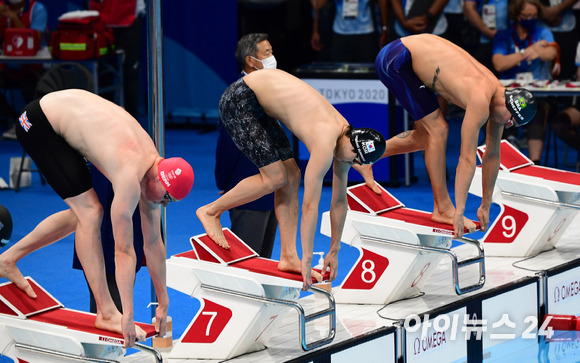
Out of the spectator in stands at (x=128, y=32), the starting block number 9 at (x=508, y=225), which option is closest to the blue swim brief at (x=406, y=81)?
the starting block number 9 at (x=508, y=225)

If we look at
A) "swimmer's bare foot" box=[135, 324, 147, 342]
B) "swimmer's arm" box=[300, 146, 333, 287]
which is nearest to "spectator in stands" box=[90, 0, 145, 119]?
"swimmer's arm" box=[300, 146, 333, 287]

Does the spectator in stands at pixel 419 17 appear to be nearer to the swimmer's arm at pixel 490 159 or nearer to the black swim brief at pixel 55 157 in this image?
the swimmer's arm at pixel 490 159

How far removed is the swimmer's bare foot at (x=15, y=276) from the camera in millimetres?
4766

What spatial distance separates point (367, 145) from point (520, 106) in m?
1.34

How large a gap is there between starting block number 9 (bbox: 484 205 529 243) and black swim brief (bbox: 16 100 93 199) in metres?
3.48

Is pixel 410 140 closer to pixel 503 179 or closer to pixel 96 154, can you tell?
pixel 503 179

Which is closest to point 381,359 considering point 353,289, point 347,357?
point 347,357

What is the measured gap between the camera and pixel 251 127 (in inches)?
210

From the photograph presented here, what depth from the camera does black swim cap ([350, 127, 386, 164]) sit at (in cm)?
495

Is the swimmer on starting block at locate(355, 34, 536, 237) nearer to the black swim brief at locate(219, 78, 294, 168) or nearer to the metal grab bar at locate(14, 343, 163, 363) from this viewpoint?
the black swim brief at locate(219, 78, 294, 168)

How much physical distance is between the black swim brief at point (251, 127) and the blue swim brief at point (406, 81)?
1095mm

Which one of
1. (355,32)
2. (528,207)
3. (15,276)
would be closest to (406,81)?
(528,207)

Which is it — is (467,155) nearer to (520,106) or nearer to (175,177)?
(520,106)

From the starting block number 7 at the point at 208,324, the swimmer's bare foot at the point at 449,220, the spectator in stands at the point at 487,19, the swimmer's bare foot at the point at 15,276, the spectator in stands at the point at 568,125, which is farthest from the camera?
the spectator in stands at the point at 487,19
